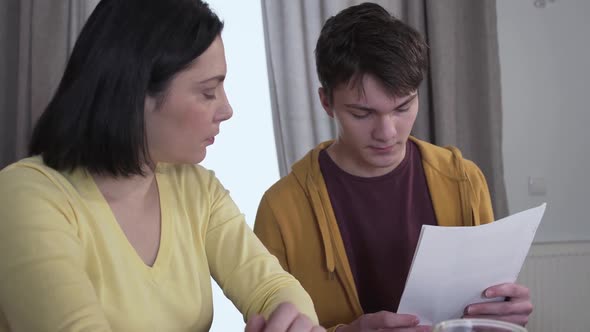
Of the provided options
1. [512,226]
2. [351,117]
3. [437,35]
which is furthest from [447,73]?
[512,226]

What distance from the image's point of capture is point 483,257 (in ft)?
3.79

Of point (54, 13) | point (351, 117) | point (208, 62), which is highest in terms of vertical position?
point (54, 13)

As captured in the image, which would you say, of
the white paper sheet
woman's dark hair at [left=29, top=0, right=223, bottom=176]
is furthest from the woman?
the white paper sheet

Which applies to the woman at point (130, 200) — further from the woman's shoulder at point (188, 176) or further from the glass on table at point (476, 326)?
the glass on table at point (476, 326)

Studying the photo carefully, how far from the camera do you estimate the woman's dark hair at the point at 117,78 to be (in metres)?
0.99

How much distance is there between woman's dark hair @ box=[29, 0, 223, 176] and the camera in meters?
0.99

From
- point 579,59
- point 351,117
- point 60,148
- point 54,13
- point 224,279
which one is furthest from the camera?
point 579,59

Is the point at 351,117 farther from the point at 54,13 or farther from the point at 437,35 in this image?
the point at 54,13

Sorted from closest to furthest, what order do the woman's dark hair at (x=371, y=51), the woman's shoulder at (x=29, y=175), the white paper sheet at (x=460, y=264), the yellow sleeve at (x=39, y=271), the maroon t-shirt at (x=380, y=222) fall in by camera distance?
the yellow sleeve at (x=39, y=271) < the woman's shoulder at (x=29, y=175) < the white paper sheet at (x=460, y=264) < the woman's dark hair at (x=371, y=51) < the maroon t-shirt at (x=380, y=222)

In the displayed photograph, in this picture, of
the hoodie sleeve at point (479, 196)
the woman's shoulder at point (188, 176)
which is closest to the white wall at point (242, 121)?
the hoodie sleeve at point (479, 196)

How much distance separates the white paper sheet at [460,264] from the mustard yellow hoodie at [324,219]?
0.25 metres

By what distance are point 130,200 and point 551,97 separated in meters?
2.14

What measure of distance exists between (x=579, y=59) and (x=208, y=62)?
2.14 meters

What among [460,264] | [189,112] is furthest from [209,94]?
[460,264]
